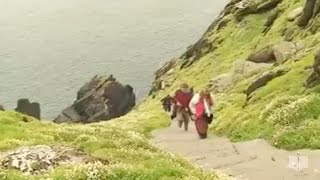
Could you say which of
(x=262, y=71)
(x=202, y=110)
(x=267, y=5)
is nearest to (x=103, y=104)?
(x=267, y=5)

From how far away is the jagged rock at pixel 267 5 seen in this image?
84688 mm

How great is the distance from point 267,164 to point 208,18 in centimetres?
13274

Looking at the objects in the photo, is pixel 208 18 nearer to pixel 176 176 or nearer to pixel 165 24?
pixel 165 24

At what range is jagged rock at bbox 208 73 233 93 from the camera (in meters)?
60.2

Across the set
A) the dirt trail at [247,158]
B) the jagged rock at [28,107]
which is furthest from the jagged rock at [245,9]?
the dirt trail at [247,158]

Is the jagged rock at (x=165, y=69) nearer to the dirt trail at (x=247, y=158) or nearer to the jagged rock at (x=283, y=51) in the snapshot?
the jagged rock at (x=283, y=51)

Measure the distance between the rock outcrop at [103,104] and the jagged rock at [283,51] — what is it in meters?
43.4

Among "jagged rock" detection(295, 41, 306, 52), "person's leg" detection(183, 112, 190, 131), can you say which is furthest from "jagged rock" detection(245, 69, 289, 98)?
"person's leg" detection(183, 112, 190, 131)

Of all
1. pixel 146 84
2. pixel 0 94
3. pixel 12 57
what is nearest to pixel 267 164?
pixel 146 84

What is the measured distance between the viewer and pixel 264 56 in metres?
60.4

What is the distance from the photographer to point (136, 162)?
1970 centimetres

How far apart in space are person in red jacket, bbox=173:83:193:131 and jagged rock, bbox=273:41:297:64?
19.0 meters

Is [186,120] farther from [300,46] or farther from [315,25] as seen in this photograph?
[315,25]
